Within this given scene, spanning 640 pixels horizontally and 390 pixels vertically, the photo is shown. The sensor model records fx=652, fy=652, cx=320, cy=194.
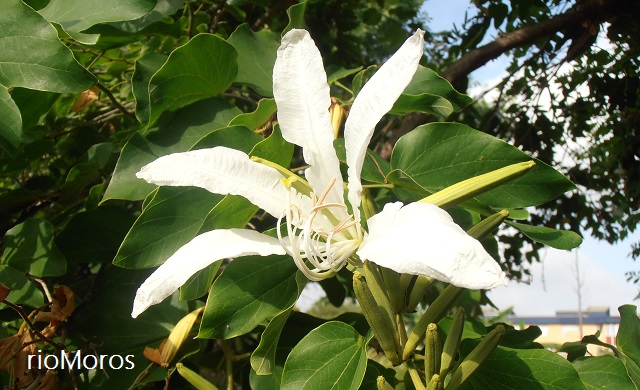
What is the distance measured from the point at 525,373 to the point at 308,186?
0.36 meters

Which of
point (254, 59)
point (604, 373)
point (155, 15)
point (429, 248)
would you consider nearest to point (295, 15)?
point (254, 59)

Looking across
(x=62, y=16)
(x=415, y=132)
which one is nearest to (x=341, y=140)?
(x=415, y=132)

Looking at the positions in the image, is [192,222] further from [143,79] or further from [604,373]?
[604,373]

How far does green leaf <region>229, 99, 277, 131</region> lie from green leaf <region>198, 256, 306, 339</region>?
221 mm

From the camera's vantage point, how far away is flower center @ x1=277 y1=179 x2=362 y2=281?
2.39 ft

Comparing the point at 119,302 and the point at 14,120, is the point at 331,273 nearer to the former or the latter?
the point at 14,120

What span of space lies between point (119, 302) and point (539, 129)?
1725mm

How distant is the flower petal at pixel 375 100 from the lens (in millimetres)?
723

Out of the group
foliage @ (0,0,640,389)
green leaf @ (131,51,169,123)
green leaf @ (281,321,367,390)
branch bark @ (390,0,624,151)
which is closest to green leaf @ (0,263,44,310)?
foliage @ (0,0,640,389)

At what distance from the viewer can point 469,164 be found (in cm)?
86

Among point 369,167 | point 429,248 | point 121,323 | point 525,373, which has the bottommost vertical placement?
point 121,323

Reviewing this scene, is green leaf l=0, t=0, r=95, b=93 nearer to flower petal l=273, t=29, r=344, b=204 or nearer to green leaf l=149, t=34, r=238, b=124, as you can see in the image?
green leaf l=149, t=34, r=238, b=124

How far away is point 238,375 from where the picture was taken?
4.00 ft

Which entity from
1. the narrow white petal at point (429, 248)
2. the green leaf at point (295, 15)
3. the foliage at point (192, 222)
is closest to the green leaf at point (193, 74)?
the foliage at point (192, 222)
